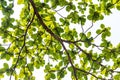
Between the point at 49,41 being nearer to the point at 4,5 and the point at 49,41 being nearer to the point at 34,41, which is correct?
the point at 34,41

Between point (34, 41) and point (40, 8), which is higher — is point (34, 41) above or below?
below

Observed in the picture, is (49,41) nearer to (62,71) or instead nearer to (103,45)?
(62,71)

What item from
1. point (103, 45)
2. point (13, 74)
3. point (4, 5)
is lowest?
point (13, 74)

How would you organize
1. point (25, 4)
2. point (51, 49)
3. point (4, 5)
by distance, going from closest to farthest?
point (4, 5) → point (25, 4) → point (51, 49)

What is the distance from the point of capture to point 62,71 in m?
5.77

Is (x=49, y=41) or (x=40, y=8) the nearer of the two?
(x=40, y=8)

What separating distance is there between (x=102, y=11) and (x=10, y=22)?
6.35 feet

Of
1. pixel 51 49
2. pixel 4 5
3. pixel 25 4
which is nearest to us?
pixel 4 5

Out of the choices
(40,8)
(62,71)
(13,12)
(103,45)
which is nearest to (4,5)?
(13,12)

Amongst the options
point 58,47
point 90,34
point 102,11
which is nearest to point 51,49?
point 58,47

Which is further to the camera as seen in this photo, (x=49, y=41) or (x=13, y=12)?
(x=49, y=41)

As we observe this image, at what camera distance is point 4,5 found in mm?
5250

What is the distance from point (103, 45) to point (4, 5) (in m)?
2.24

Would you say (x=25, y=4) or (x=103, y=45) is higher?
(x=25, y=4)
